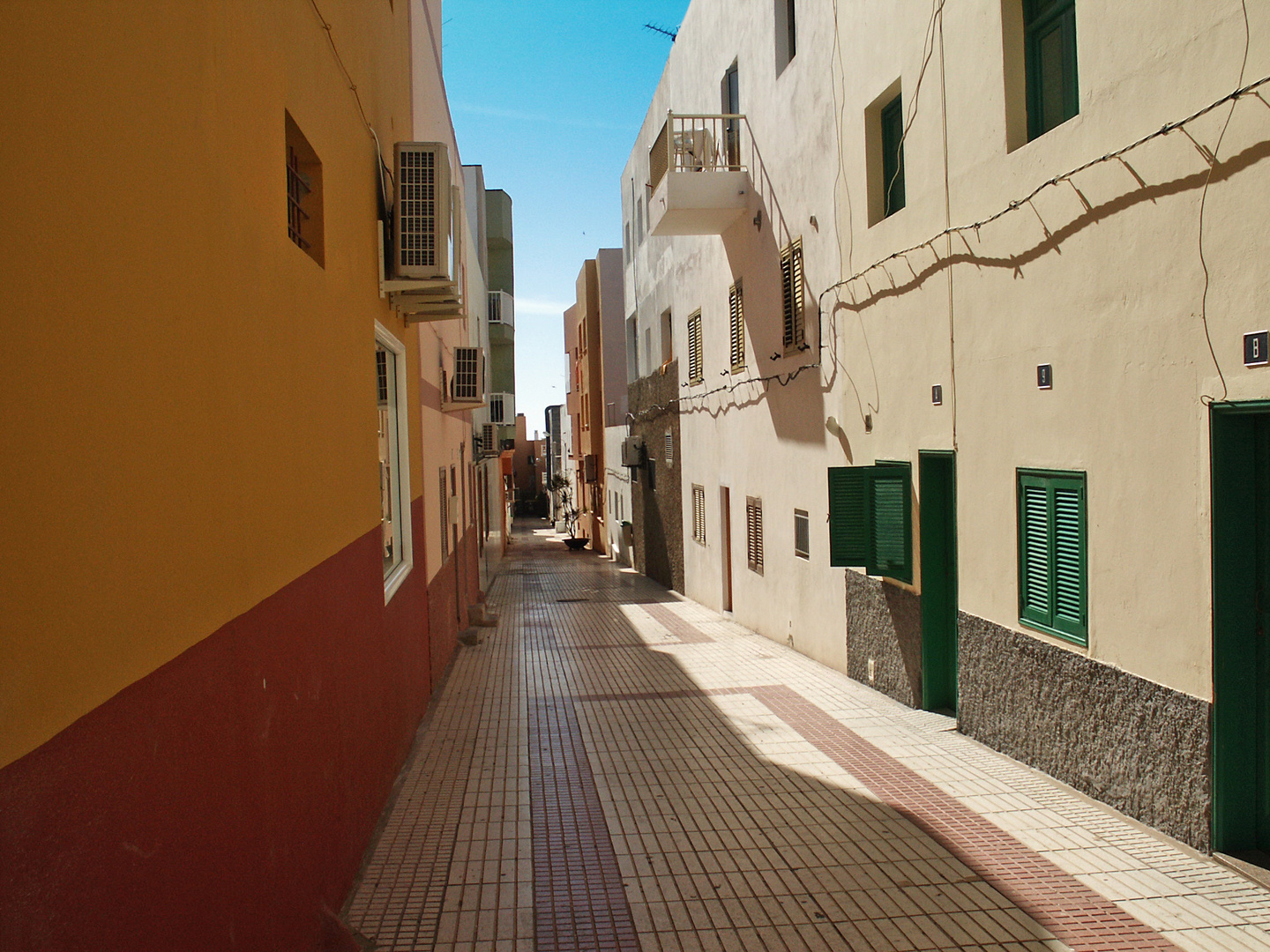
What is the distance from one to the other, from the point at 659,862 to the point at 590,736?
8.94 ft

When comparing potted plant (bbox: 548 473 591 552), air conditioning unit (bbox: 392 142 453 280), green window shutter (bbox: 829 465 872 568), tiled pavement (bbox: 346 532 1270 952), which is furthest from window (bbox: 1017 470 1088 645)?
potted plant (bbox: 548 473 591 552)

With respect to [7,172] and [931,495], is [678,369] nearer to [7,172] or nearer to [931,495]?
[931,495]

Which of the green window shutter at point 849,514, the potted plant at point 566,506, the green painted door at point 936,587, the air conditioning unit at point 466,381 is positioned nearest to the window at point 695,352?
the air conditioning unit at point 466,381

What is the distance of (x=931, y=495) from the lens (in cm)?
818

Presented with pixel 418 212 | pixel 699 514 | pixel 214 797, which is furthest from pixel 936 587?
pixel 699 514

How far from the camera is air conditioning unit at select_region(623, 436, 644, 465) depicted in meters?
23.9

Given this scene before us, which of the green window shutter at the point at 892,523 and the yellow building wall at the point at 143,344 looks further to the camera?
the green window shutter at the point at 892,523

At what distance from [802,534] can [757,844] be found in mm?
6290

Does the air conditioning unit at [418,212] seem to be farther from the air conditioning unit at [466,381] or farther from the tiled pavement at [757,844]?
the air conditioning unit at [466,381]

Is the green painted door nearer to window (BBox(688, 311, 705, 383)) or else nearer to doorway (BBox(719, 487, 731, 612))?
doorway (BBox(719, 487, 731, 612))

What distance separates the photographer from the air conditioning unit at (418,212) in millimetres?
6758

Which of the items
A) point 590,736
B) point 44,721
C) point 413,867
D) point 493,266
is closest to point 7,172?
point 44,721

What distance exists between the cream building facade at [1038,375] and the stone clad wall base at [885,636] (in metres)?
0.04

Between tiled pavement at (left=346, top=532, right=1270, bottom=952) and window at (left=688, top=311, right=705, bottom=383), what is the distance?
906cm
